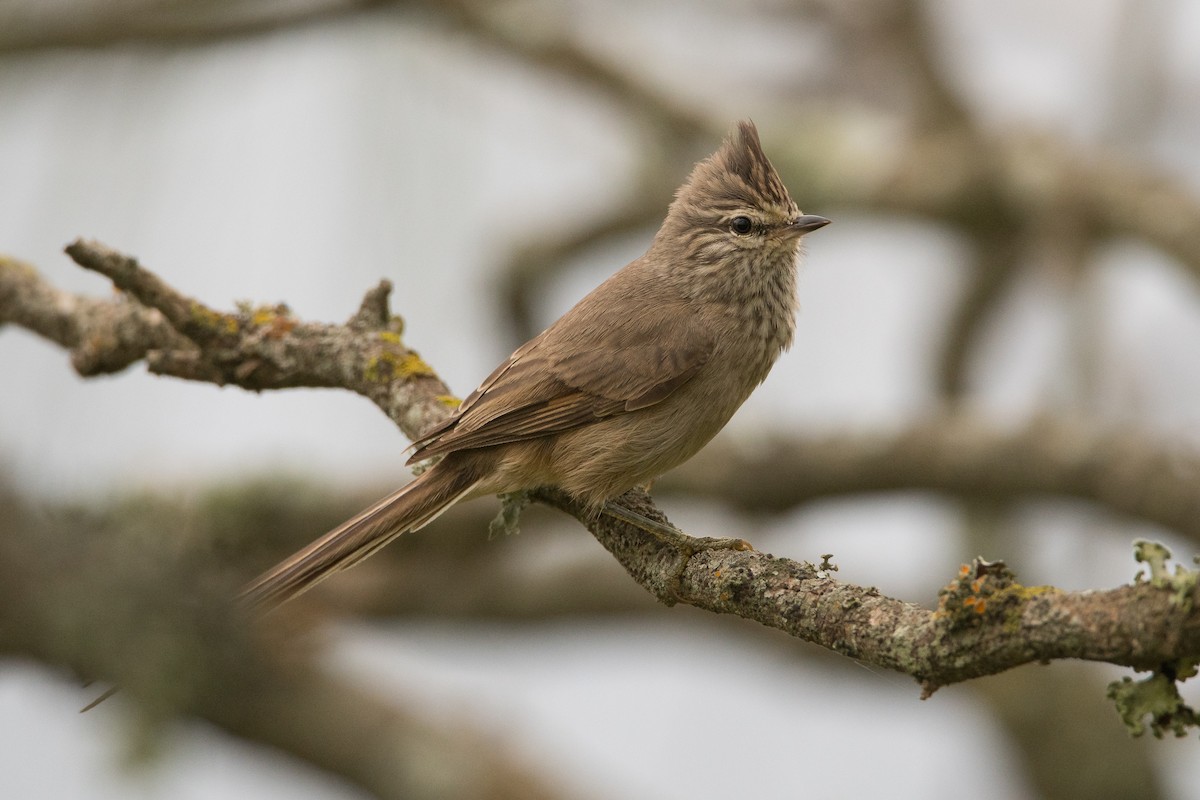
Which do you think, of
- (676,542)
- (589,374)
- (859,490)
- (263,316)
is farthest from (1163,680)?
(859,490)

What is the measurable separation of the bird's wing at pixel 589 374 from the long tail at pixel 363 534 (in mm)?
247

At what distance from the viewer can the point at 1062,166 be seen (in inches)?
271

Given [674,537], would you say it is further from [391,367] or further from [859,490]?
[859,490]

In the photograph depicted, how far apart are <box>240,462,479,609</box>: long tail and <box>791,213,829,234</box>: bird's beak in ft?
5.69

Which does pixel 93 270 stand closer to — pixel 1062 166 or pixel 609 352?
pixel 609 352

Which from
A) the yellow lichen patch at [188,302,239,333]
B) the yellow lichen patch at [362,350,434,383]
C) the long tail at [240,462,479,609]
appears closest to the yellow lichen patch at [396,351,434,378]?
the yellow lichen patch at [362,350,434,383]

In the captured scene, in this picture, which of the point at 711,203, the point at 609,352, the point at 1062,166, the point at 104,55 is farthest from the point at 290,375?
the point at 1062,166

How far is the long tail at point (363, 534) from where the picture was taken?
3.62 meters

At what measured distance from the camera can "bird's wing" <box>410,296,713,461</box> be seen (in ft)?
14.2

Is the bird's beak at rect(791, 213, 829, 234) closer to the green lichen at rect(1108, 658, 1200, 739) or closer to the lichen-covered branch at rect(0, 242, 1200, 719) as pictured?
the lichen-covered branch at rect(0, 242, 1200, 719)

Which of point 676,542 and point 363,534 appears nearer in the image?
point 676,542

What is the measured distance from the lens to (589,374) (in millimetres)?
4469

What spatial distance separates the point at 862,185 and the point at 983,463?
222 cm

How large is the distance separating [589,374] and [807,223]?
1.15 metres
